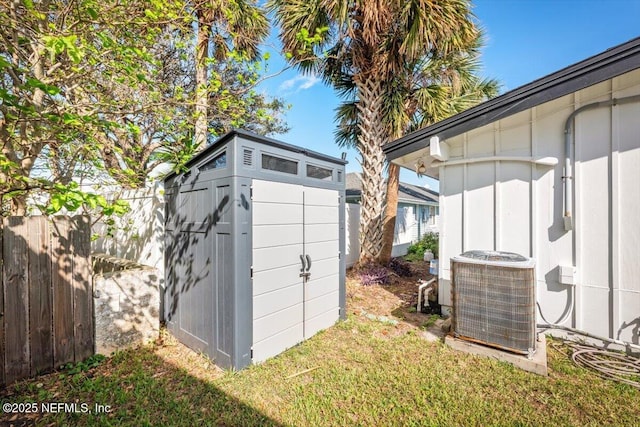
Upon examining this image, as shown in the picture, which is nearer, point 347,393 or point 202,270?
point 347,393

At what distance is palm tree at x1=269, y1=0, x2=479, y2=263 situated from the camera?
18.9 feet

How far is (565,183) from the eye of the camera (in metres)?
3.78

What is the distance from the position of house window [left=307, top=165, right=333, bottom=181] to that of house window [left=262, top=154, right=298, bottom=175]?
31 centimetres

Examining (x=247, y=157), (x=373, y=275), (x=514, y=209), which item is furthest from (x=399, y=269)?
(x=247, y=157)

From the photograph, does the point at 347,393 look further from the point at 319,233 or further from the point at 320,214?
the point at 320,214

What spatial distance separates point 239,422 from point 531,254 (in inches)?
170

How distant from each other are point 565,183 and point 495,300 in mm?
1938

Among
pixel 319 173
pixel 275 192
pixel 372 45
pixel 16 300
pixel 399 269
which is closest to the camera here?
pixel 16 300

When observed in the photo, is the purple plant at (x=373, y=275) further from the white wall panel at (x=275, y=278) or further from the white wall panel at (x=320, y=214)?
the white wall panel at (x=275, y=278)

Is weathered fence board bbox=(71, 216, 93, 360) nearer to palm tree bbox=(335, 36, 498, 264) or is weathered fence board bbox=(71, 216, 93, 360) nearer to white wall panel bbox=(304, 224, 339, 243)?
white wall panel bbox=(304, 224, 339, 243)

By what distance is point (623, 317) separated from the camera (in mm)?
3404

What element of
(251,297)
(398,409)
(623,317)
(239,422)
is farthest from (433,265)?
(239,422)

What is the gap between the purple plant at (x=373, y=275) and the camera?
688 cm

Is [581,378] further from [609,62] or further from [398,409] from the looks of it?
[609,62]
